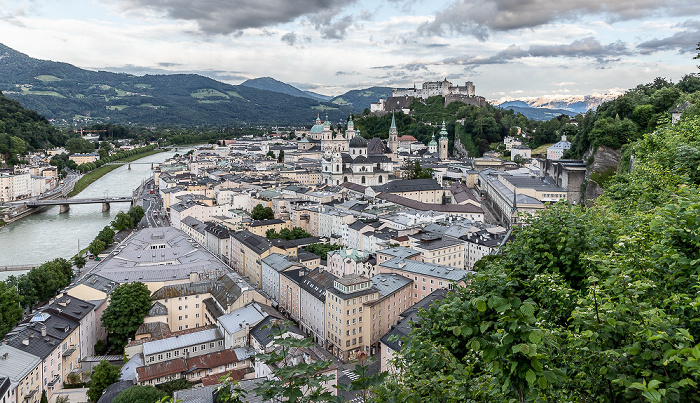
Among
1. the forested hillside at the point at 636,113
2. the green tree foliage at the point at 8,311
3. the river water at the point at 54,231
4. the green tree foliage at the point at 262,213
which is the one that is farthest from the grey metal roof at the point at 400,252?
the river water at the point at 54,231

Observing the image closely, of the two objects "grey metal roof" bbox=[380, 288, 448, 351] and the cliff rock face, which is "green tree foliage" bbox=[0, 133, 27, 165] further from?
the cliff rock face

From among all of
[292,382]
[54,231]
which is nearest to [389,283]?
[292,382]

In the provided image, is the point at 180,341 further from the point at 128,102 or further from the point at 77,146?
the point at 128,102

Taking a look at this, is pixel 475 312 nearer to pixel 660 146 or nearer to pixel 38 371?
pixel 660 146

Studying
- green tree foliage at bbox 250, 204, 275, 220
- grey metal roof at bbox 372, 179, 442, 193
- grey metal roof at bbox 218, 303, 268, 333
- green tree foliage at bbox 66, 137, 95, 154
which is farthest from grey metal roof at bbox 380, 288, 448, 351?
green tree foliage at bbox 66, 137, 95, 154

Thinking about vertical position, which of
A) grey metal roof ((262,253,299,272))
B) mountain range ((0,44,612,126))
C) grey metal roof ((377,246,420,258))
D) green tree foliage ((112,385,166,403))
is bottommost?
green tree foliage ((112,385,166,403))

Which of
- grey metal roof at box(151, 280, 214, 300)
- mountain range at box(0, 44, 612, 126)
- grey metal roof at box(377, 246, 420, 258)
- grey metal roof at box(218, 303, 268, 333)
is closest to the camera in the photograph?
grey metal roof at box(218, 303, 268, 333)

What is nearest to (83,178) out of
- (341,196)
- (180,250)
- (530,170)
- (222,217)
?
(222,217)
